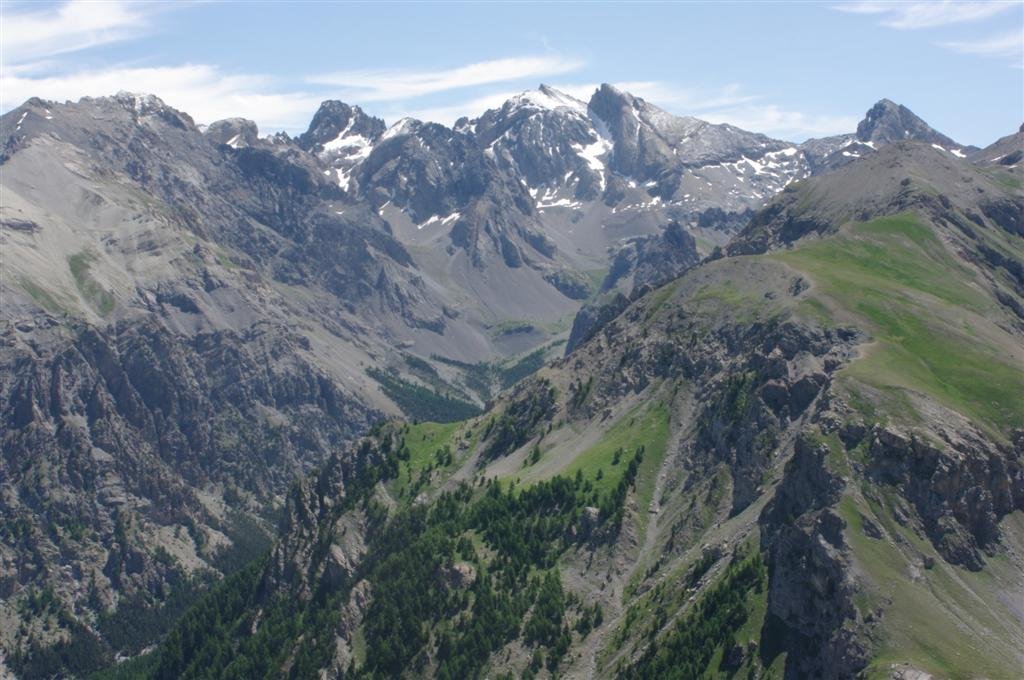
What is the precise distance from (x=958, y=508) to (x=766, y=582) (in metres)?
35.5

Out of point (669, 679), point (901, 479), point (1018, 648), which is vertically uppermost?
point (901, 479)

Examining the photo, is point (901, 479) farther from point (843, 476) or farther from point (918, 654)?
point (918, 654)

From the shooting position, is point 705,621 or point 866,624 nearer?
point 866,624

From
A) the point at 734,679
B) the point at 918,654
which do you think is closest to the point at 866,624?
the point at 918,654

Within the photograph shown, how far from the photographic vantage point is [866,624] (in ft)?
553

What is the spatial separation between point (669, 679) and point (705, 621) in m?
12.2

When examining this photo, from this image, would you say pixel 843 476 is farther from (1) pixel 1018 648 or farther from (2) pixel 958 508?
(1) pixel 1018 648

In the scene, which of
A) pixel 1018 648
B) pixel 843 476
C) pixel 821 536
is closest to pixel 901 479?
pixel 843 476

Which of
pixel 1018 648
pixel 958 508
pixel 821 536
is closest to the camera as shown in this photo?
pixel 1018 648

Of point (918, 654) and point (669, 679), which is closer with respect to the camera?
point (918, 654)

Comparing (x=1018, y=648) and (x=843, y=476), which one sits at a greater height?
(x=843, y=476)

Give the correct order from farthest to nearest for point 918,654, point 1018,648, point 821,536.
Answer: point 821,536, point 1018,648, point 918,654

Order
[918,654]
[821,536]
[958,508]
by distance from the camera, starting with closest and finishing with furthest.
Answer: [918,654] → [821,536] → [958,508]

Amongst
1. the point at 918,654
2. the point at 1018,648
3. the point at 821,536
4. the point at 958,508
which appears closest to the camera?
the point at 918,654
